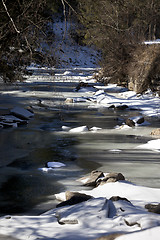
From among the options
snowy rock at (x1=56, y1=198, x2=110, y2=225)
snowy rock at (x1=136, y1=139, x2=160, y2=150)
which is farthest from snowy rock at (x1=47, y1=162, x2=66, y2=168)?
snowy rock at (x1=56, y1=198, x2=110, y2=225)

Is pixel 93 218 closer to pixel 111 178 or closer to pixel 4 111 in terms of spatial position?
pixel 111 178

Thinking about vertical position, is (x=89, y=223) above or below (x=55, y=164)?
above

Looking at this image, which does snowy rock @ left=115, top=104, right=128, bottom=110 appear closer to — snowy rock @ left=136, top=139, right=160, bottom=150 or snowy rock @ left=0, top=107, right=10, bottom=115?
snowy rock @ left=0, top=107, right=10, bottom=115

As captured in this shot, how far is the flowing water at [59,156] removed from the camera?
8.59m

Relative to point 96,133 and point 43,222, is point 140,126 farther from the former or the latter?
point 43,222

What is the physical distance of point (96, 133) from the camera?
1611 cm

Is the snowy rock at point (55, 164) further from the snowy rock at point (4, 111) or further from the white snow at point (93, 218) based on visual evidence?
the snowy rock at point (4, 111)

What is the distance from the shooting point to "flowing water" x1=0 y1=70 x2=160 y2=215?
28.2ft

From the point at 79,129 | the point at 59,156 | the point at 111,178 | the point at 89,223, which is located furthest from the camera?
the point at 79,129

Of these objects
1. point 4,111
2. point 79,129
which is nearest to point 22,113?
point 4,111

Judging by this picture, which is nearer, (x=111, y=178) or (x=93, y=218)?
(x=93, y=218)

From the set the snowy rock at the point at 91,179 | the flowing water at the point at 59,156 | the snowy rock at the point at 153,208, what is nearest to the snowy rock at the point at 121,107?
the flowing water at the point at 59,156

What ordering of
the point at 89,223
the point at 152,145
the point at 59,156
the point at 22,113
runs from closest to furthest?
1. the point at 89,223
2. the point at 59,156
3. the point at 152,145
4. the point at 22,113

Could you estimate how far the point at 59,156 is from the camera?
1230 centimetres
